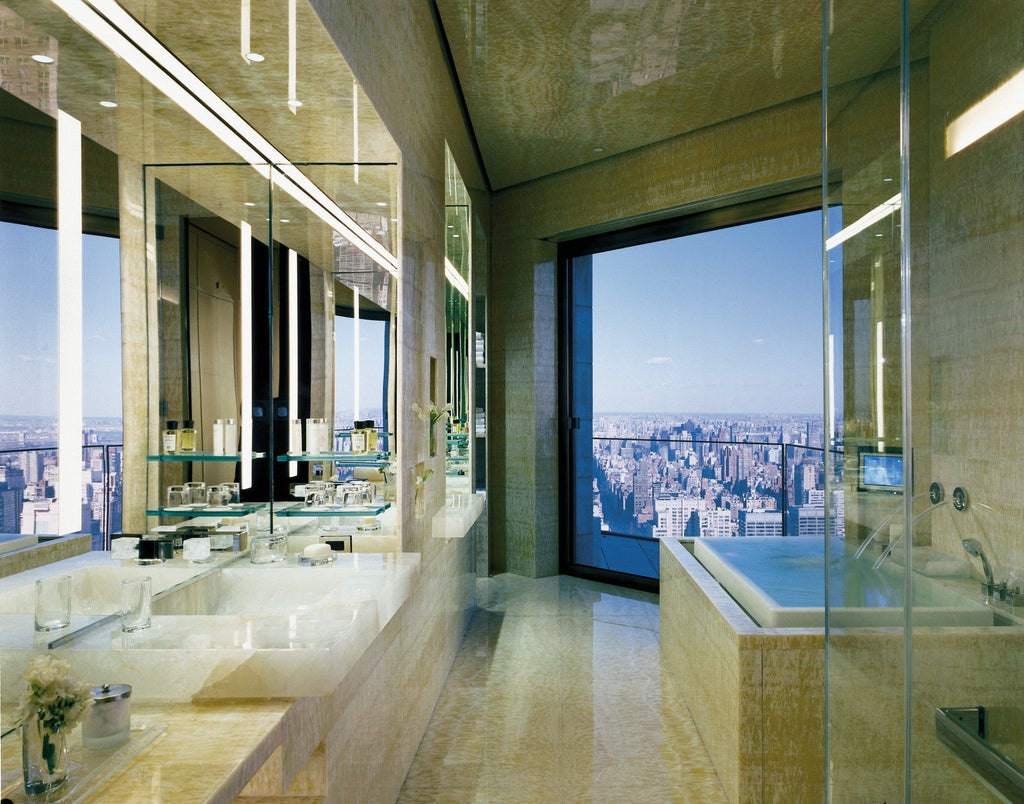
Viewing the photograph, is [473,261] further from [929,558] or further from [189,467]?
[929,558]

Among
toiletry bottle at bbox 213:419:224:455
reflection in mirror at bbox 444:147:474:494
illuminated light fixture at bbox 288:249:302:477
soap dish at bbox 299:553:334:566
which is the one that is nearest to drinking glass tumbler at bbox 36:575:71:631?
toiletry bottle at bbox 213:419:224:455

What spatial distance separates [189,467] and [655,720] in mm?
2142

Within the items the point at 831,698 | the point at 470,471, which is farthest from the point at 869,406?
the point at 470,471

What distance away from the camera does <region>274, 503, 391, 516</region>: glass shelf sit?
2.35 m

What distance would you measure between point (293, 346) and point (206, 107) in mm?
761

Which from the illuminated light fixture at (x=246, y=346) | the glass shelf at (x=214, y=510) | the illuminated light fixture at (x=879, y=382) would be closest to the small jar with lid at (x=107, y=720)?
the glass shelf at (x=214, y=510)

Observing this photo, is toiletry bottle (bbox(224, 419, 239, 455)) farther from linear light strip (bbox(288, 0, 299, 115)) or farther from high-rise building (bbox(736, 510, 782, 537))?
high-rise building (bbox(736, 510, 782, 537))

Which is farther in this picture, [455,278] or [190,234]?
[455,278]

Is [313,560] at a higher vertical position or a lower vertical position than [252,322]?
lower

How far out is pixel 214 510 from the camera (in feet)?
6.00

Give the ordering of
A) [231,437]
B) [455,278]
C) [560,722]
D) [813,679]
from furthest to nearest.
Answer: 1. [455,278]
2. [560,722]
3. [813,679]
4. [231,437]

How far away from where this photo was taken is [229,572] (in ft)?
6.23

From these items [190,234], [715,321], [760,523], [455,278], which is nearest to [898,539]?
[190,234]

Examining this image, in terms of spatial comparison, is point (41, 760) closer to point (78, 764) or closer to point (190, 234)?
point (78, 764)
